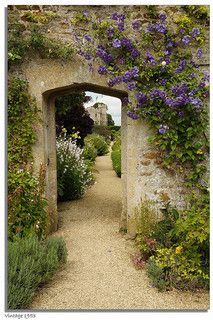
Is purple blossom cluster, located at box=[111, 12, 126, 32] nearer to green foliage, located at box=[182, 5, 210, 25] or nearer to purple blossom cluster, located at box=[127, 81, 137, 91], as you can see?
purple blossom cluster, located at box=[127, 81, 137, 91]

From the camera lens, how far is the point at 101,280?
3736mm

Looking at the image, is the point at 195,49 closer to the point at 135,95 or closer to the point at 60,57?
the point at 135,95

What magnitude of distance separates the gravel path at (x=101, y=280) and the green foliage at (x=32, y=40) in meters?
2.63

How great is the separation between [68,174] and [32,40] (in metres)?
3.33

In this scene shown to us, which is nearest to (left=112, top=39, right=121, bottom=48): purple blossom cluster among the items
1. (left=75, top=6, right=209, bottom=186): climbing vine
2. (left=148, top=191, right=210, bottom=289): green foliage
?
(left=75, top=6, right=209, bottom=186): climbing vine

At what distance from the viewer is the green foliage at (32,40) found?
4406 millimetres

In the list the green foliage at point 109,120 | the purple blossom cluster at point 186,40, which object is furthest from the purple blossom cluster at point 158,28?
the green foliage at point 109,120

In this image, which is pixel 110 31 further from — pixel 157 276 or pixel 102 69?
pixel 157 276

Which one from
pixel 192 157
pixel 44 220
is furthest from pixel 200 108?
pixel 44 220

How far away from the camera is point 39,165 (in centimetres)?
475

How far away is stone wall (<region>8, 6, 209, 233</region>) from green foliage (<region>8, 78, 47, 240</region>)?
0.13 meters

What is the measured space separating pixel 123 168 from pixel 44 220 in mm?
1423

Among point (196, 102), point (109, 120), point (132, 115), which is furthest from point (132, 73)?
point (109, 120)
